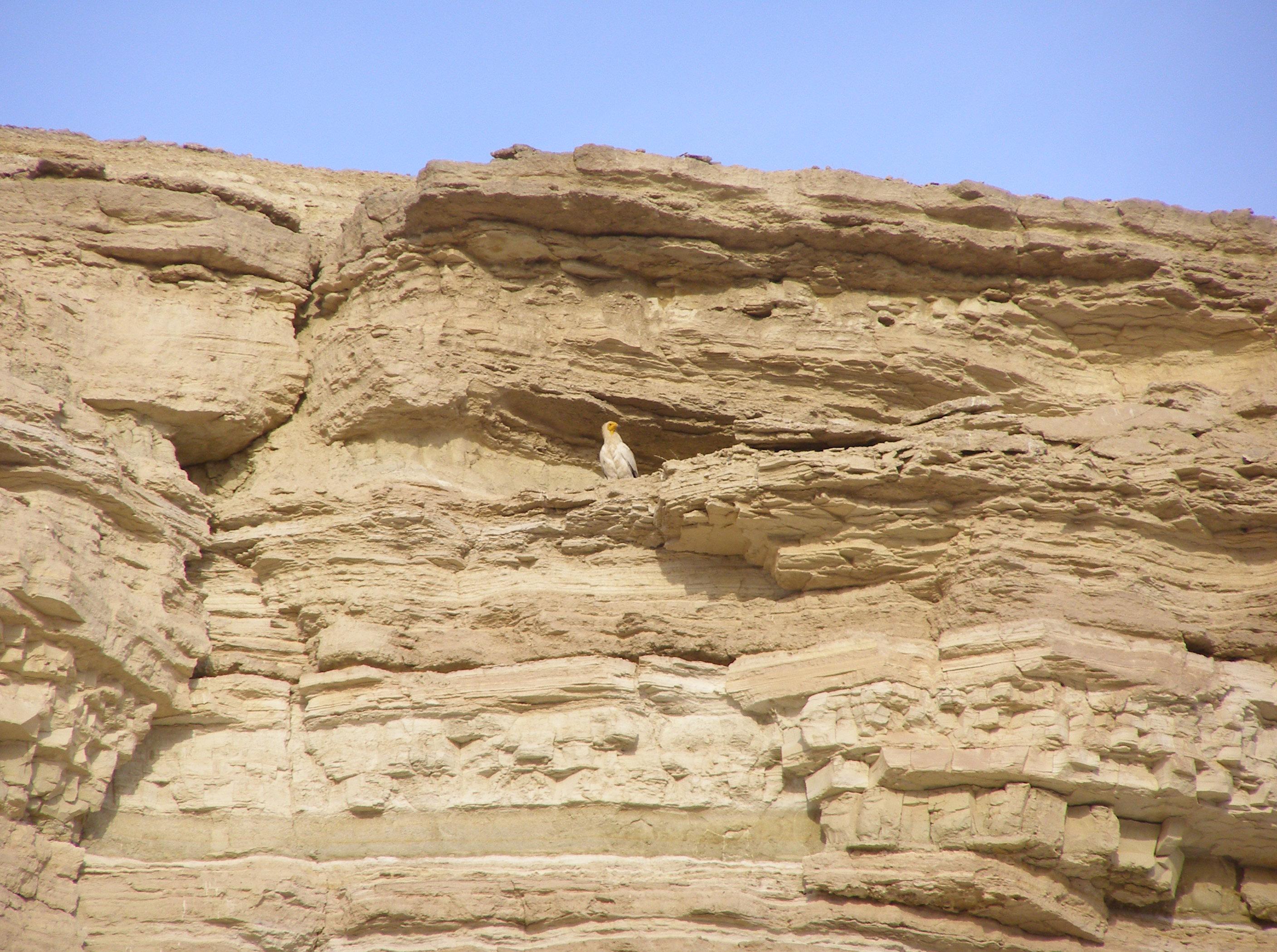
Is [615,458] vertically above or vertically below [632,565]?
above

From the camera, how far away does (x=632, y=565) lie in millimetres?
11102

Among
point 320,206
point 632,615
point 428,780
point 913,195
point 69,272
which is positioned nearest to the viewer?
point 428,780

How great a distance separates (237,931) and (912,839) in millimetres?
4361

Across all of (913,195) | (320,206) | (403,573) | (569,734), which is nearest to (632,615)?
(569,734)

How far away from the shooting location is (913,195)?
13102mm

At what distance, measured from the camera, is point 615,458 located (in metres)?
12.1

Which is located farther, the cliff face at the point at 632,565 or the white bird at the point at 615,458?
the white bird at the point at 615,458

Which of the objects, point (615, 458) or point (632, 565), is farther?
point (615, 458)

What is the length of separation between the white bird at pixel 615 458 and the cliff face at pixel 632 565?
1.07ft

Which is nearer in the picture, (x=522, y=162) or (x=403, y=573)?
(x=403, y=573)

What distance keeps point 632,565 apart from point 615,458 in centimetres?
133

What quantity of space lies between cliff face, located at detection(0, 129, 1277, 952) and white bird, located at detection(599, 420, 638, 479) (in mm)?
327

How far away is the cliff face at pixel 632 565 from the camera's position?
9086 millimetres

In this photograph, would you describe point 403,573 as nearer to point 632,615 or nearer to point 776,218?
point 632,615
